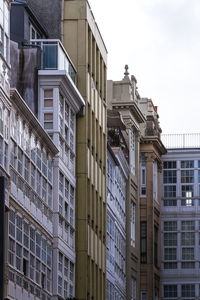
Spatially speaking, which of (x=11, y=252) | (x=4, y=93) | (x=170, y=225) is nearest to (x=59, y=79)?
(x=4, y=93)

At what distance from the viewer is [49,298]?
51.7 meters

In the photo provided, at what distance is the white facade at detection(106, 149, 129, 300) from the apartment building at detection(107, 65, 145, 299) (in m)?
1.98

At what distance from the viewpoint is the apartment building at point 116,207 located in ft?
233

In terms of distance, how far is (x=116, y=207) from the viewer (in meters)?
75.2

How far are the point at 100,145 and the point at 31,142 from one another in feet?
57.6

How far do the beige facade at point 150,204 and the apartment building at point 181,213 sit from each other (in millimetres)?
1896

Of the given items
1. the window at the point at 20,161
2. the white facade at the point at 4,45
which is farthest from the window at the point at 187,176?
the white facade at the point at 4,45

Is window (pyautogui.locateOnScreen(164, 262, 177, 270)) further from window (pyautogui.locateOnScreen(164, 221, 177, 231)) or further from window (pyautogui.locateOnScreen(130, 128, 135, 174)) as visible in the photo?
window (pyautogui.locateOnScreen(130, 128, 135, 174))

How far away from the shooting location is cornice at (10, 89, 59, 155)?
44.4 meters

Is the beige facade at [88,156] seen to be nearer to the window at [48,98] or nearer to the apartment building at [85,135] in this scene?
the apartment building at [85,135]

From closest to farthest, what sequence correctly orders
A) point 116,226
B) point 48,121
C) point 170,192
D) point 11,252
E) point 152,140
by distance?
point 11,252 < point 48,121 < point 116,226 < point 152,140 < point 170,192

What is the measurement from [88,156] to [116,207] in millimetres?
14895

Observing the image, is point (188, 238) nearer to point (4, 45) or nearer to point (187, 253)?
point (187, 253)

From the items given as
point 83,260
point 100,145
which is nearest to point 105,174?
point 100,145
